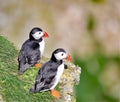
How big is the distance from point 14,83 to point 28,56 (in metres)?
0.54

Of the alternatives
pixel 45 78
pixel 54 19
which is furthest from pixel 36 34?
pixel 54 19

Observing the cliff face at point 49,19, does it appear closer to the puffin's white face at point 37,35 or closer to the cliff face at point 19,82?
the cliff face at point 19,82

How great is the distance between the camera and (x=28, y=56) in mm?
5320

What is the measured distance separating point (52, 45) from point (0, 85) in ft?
17.8

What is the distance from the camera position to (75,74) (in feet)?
20.4

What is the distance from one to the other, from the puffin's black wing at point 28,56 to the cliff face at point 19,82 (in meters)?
0.17

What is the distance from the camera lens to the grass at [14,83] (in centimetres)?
461

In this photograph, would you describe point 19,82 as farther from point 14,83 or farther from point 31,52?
point 31,52

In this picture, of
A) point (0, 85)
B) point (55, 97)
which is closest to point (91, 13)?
point (0, 85)

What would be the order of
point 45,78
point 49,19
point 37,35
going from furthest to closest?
1. point 49,19
2. point 37,35
3. point 45,78

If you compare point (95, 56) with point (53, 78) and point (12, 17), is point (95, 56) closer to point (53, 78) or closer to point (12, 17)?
point (53, 78)

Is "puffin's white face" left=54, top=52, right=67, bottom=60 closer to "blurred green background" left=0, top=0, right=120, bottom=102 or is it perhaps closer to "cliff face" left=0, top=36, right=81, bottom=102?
"cliff face" left=0, top=36, right=81, bottom=102

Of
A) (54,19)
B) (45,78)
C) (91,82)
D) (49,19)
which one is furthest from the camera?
(54,19)

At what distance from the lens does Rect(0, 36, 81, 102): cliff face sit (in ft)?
15.2
